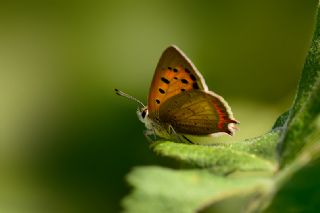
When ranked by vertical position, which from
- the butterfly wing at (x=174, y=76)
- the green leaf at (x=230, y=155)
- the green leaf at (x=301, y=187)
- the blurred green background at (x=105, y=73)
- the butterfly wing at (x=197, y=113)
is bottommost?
the green leaf at (x=301, y=187)

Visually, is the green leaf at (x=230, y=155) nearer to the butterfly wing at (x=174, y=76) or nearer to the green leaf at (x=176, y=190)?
the green leaf at (x=176, y=190)

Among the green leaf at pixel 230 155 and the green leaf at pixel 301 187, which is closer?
the green leaf at pixel 301 187

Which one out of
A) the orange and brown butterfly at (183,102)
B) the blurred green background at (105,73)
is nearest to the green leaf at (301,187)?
the orange and brown butterfly at (183,102)

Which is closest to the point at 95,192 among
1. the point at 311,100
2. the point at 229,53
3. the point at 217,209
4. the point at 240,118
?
the point at 217,209

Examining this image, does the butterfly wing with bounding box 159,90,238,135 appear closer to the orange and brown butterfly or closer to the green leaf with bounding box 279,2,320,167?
the orange and brown butterfly

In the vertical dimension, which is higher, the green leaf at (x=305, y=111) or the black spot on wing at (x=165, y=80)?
the black spot on wing at (x=165, y=80)

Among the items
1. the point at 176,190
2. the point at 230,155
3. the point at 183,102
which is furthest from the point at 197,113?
the point at 176,190

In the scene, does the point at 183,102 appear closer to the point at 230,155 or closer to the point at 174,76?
the point at 174,76

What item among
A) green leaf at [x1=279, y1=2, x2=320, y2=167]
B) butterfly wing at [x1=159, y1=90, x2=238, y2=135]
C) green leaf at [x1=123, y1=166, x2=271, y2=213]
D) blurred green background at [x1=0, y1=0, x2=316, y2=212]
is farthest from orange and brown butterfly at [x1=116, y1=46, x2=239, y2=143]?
green leaf at [x1=123, y1=166, x2=271, y2=213]
